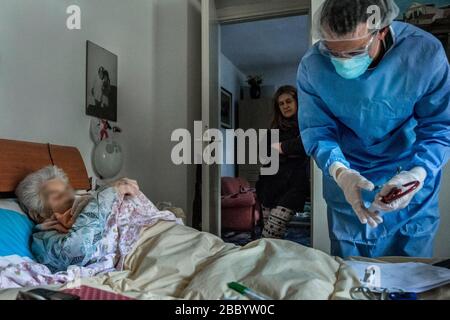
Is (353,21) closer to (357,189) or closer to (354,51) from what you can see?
(354,51)

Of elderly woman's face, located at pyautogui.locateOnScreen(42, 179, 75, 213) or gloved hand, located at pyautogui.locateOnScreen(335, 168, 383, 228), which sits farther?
elderly woman's face, located at pyautogui.locateOnScreen(42, 179, 75, 213)

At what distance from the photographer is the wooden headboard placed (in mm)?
1107

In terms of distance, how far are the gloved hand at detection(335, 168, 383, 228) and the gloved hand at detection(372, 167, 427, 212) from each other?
37 mm

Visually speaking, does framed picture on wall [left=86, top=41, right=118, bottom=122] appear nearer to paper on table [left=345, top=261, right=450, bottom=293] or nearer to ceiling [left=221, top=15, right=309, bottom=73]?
ceiling [left=221, top=15, right=309, bottom=73]

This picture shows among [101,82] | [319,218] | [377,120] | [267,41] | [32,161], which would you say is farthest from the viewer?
[267,41]

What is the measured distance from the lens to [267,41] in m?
2.13

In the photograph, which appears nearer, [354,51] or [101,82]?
[354,51]

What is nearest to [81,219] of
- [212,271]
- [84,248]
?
[84,248]

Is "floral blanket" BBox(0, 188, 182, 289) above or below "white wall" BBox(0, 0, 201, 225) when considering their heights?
below

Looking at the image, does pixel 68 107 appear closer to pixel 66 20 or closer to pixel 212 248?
pixel 66 20

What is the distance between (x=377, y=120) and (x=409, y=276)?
1.47 feet

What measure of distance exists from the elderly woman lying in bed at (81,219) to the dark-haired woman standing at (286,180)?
0.64m

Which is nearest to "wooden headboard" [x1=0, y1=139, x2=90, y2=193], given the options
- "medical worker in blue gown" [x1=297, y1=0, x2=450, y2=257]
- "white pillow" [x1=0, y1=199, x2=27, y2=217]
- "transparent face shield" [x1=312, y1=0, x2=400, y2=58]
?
"white pillow" [x1=0, y1=199, x2=27, y2=217]
